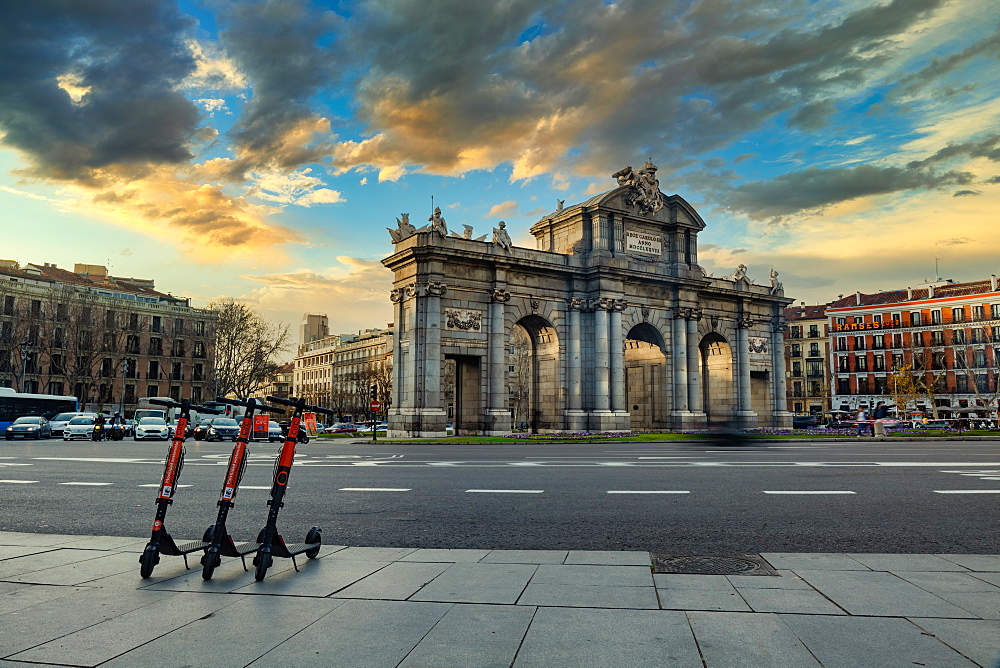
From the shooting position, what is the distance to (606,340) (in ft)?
150

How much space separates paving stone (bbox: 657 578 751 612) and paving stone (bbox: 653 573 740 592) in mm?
81

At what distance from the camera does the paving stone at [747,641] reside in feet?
12.1

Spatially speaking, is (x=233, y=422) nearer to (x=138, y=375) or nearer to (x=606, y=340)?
(x=606, y=340)

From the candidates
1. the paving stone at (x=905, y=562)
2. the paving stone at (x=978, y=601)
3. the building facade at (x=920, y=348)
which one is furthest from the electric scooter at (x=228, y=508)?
the building facade at (x=920, y=348)

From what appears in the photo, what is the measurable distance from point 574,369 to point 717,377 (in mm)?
16776

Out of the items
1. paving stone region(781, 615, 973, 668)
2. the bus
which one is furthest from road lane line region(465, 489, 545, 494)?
the bus

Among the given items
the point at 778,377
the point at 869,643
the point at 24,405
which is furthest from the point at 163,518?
the point at 778,377

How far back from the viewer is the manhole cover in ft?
19.6

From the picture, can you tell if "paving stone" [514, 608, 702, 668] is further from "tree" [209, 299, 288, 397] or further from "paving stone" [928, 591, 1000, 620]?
"tree" [209, 299, 288, 397]

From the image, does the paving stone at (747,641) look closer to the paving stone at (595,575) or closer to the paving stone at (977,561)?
the paving stone at (595,575)

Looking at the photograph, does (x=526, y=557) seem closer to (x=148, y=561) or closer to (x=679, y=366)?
(x=148, y=561)

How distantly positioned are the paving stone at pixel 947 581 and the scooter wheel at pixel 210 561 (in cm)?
541

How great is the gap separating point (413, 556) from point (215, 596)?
2.00 metres

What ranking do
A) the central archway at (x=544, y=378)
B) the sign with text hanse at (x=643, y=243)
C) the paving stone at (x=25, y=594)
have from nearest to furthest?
1. the paving stone at (x=25, y=594)
2. the central archway at (x=544, y=378)
3. the sign with text hanse at (x=643, y=243)
